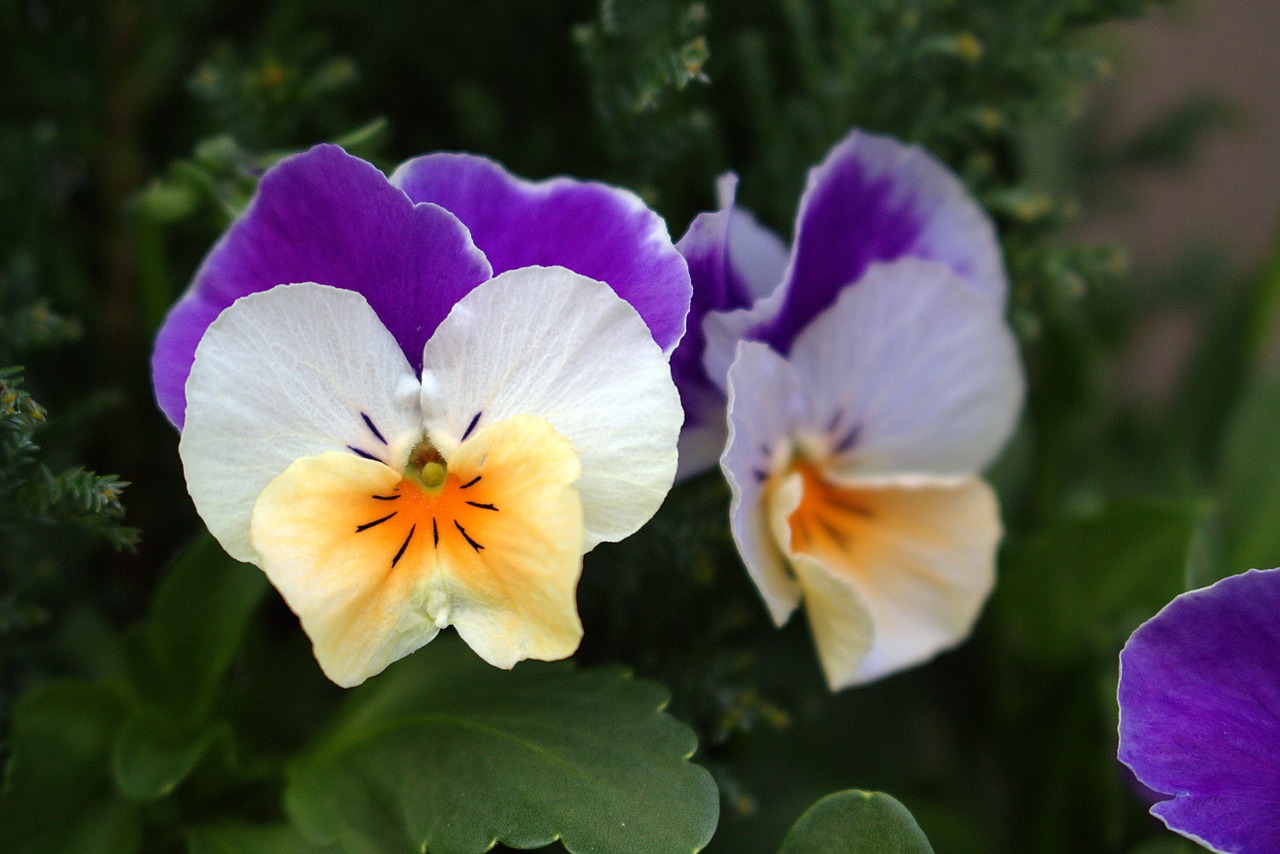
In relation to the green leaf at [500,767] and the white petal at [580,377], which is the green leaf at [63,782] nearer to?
the green leaf at [500,767]

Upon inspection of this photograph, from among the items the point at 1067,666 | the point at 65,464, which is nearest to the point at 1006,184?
the point at 1067,666

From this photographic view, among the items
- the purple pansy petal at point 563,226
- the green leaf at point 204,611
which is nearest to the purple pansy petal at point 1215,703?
the purple pansy petal at point 563,226

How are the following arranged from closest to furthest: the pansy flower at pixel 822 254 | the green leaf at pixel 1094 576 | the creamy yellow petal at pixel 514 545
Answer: the creamy yellow petal at pixel 514 545
the pansy flower at pixel 822 254
the green leaf at pixel 1094 576

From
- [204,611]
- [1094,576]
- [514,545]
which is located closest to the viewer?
[514,545]

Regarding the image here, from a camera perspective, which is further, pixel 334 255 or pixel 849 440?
pixel 849 440

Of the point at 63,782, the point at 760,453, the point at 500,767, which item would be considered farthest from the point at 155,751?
the point at 760,453

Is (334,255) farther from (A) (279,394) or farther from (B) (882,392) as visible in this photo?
(B) (882,392)

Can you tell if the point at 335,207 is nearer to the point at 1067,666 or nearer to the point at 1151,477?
the point at 1067,666
